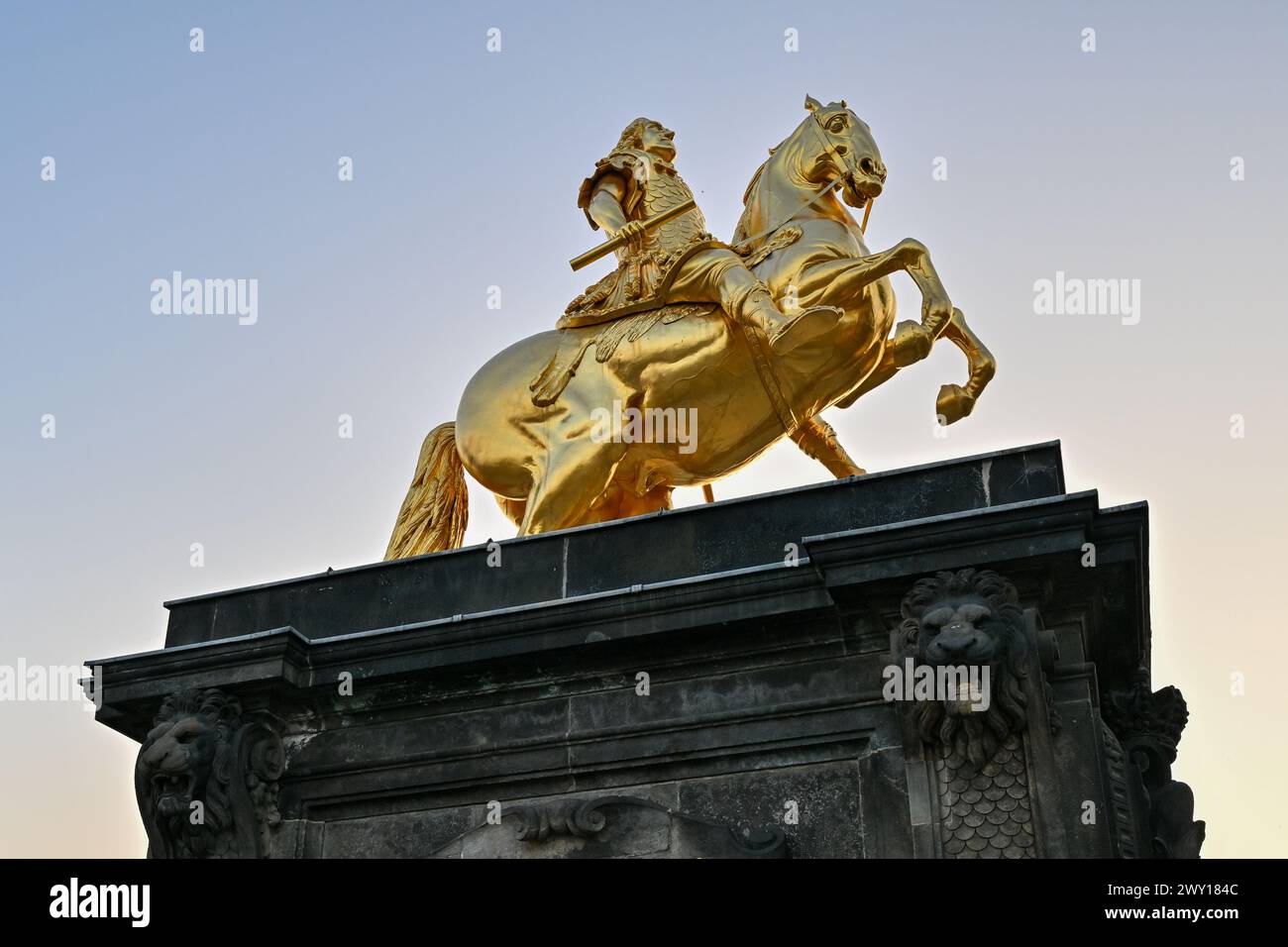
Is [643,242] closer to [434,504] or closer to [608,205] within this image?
[608,205]

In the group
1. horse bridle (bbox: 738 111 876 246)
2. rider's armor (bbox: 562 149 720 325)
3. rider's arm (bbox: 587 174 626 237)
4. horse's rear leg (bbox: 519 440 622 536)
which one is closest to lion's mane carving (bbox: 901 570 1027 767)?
horse's rear leg (bbox: 519 440 622 536)

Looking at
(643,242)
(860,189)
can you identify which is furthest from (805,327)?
(643,242)

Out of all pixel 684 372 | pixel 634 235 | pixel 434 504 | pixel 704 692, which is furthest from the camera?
pixel 634 235

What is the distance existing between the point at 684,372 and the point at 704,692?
12.7 ft

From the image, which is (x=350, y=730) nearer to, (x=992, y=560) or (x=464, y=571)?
(x=464, y=571)

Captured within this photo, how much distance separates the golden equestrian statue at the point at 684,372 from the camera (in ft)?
44.2

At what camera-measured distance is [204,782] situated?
10914 millimetres

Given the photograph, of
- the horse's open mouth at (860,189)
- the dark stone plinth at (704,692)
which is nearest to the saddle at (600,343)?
the horse's open mouth at (860,189)

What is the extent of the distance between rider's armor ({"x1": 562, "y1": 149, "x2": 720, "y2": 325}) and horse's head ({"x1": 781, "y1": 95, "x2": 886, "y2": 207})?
3.70 ft

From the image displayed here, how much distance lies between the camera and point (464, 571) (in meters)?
11.9

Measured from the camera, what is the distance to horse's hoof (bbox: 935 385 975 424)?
13.0m

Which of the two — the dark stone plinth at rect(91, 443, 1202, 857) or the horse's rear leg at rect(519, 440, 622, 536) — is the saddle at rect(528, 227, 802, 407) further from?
the dark stone plinth at rect(91, 443, 1202, 857)
